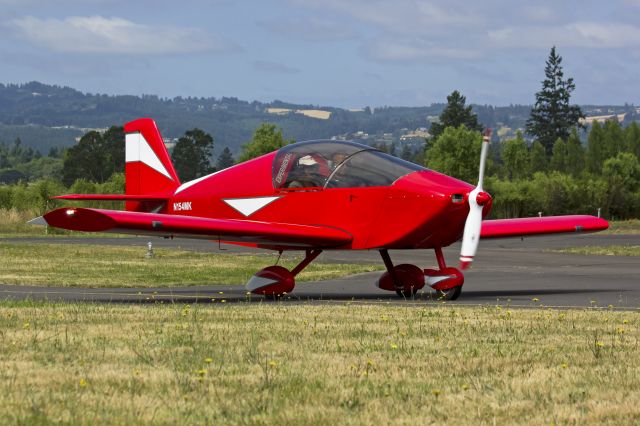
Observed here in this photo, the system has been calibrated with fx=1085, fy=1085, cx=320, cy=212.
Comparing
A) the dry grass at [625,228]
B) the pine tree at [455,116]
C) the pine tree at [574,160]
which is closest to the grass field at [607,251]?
the dry grass at [625,228]

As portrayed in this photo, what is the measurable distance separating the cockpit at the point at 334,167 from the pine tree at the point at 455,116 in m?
137

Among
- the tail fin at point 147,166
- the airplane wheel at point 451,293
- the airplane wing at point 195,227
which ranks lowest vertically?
the airplane wheel at point 451,293

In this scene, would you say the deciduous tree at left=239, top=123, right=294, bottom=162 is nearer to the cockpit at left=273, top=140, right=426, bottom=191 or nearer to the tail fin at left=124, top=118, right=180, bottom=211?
the tail fin at left=124, top=118, right=180, bottom=211

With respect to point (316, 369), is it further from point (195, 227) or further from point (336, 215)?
point (336, 215)

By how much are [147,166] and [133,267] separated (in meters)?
4.59

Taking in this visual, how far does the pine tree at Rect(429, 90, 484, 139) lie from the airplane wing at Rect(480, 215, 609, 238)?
134885 mm

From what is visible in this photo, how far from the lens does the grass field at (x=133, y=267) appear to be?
73.0ft

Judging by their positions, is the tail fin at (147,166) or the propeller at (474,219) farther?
the tail fin at (147,166)

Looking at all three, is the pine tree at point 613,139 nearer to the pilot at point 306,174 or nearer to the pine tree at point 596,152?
the pine tree at point 596,152

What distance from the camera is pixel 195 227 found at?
54.5 feet

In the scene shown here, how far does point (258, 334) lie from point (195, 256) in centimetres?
2185

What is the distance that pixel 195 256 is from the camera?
1271 inches

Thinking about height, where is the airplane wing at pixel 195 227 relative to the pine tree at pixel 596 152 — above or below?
below

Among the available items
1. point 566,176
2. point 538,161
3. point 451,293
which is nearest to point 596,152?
point 538,161
